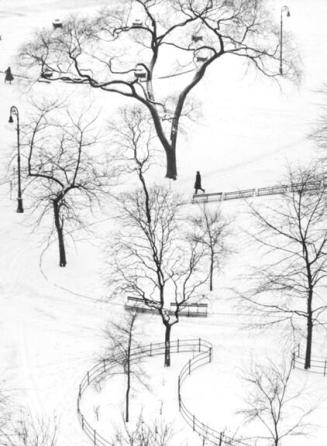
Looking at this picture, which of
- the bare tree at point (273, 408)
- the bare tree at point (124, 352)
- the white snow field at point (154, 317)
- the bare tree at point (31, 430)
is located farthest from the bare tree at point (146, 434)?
the bare tree at point (273, 408)

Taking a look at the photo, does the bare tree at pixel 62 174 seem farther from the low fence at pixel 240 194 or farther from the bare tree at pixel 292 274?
the bare tree at pixel 292 274

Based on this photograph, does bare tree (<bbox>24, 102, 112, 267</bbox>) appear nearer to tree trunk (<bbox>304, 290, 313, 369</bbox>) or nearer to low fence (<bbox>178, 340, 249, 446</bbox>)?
low fence (<bbox>178, 340, 249, 446</bbox>)

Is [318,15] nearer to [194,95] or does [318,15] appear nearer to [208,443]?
[194,95]

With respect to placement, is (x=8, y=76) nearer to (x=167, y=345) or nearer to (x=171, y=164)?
(x=171, y=164)

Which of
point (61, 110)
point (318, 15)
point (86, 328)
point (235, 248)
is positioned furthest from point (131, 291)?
point (318, 15)

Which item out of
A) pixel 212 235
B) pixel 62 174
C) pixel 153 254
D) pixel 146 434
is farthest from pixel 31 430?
pixel 62 174
